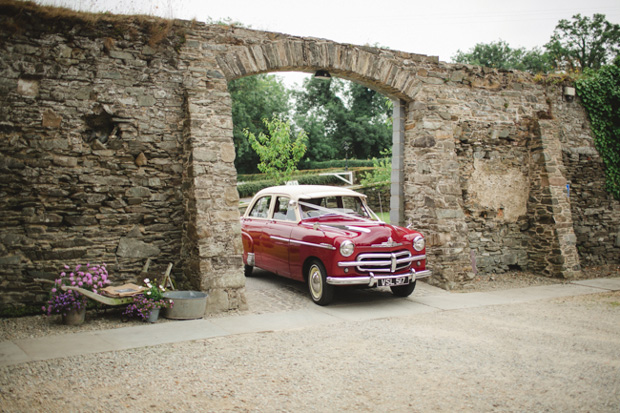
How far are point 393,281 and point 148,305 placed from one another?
11.5 ft

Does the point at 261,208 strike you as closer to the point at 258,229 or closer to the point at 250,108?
the point at 258,229

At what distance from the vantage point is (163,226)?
7.41 m

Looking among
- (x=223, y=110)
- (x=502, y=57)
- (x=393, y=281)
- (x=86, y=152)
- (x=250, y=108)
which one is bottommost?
(x=393, y=281)

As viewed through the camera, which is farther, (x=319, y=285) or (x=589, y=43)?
(x=589, y=43)

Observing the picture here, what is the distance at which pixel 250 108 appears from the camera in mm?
39250

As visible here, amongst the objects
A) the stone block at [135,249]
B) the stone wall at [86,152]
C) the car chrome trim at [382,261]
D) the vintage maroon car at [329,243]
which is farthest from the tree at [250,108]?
the car chrome trim at [382,261]

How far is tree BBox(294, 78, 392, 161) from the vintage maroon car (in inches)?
1353

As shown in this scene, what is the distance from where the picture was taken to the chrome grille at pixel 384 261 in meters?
7.12

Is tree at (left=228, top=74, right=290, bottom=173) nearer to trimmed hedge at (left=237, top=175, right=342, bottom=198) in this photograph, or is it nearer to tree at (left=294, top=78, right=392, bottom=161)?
tree at (left=294, top=78, right=392, bottom=161)


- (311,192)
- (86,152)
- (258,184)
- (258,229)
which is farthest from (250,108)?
(86,152)

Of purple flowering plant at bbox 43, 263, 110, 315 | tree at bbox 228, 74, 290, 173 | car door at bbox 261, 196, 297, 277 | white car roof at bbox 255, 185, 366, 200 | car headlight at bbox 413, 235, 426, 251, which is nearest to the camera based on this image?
purple flowering plant at bbox 43, 263, 110, 315

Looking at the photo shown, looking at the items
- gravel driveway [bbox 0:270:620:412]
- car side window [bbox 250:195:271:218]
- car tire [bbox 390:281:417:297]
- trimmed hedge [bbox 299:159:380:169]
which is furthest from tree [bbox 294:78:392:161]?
gravel driveway [bbox 0:270:620:412]

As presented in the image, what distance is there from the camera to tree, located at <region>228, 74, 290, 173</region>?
121 feet

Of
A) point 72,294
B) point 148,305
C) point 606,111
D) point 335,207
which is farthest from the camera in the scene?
point 606,111
